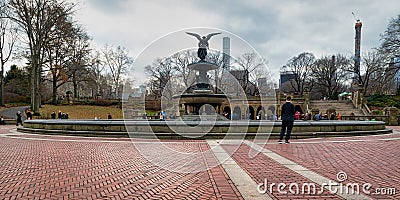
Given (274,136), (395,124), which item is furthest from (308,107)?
(274,136)

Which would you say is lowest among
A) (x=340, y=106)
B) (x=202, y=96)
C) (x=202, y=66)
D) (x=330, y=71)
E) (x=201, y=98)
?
(x=340, y=106)

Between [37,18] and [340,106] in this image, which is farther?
[340,106]

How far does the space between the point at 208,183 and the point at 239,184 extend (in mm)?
594

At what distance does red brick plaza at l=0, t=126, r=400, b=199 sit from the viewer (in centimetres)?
455

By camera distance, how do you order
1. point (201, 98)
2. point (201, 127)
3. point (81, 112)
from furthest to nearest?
point (81, 112) → point (201, 98) → point (201, 127)

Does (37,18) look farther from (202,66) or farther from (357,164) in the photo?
(357,164)

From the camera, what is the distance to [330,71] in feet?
213

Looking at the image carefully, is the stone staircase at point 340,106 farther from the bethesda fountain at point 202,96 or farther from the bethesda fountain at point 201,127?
the bethesda fountain at point 202,96

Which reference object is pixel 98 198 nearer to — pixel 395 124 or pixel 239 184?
pixel 239 184

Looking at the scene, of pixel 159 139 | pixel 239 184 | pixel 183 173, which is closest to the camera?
pixel 239 184

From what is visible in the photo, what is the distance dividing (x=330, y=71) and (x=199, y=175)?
67709 millimetres

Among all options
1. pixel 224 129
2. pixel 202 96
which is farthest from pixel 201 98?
pixel 224 129

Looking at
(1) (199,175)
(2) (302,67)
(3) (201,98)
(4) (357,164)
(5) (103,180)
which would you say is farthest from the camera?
(2) (302,67)

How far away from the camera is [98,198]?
4371 millimetres
